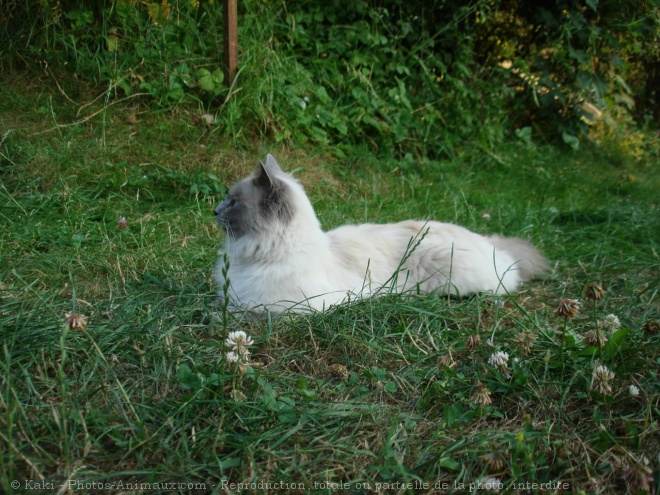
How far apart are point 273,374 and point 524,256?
2.21 m

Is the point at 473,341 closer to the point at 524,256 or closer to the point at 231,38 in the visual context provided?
the point at 524,256

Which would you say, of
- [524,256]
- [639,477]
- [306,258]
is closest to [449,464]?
[639,477]

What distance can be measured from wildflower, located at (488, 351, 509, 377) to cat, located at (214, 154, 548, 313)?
70cm

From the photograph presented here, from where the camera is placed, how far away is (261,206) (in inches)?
117

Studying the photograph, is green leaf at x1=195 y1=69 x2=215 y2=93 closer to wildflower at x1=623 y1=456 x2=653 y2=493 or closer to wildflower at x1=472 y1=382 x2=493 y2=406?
A: wildflower at x1=472 y1=382 x2=493 y2=406

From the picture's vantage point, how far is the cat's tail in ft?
11.9

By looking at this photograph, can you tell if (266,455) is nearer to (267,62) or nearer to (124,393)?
(124,393)

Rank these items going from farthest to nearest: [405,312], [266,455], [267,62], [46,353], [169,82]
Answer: [267,62] → [169,82] → [405,312] → [46,353] → [266,455]

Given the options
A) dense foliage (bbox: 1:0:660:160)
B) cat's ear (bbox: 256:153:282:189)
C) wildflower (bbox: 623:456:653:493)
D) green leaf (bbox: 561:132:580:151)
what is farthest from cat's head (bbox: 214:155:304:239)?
green leaf (bbox: 561:132:580:151)

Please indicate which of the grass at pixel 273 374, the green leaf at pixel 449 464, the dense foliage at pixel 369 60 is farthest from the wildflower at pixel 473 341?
the dense foliage at pixel 369 60

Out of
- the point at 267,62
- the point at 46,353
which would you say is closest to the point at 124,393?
the point at 46,353

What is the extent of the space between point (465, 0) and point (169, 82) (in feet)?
11.0

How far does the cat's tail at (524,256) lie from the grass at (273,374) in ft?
0.29

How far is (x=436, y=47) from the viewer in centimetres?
643
